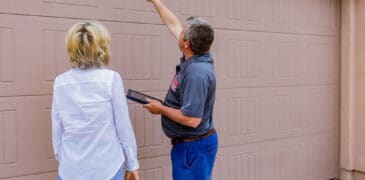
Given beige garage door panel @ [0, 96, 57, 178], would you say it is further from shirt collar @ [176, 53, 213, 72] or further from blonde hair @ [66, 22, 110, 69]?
shirt collar @ [176, 53, 213, 72]

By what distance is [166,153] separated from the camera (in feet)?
13.0

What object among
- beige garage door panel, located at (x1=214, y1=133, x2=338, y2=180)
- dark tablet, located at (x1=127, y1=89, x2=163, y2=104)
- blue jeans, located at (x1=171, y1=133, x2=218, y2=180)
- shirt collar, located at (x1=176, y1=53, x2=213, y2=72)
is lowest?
beige garage door panel, located at (x1=214, y1=133, x2=338, y2=180)

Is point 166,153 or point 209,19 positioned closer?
point 166,153

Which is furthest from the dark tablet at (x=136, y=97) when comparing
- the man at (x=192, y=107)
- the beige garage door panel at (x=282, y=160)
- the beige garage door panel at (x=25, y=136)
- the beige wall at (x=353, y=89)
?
the beige wall at (x=353, y=89)

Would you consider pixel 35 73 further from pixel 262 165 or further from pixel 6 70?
pixel 262 165

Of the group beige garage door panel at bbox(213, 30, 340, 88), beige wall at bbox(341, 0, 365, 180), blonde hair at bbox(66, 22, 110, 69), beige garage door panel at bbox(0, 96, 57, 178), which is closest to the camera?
blonde hair at bbox(66, 22, 110, 69)

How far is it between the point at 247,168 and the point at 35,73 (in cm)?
244

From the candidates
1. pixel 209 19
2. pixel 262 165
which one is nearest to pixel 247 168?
pixel 262 165

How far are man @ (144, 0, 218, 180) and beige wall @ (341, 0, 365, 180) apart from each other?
9.95 feet

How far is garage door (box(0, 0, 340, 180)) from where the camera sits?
3.14 meters

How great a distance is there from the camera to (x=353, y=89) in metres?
5.62

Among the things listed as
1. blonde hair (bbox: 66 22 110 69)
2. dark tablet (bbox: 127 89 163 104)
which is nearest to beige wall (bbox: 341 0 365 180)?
dark tablet (bbox: 127 89 163 104)

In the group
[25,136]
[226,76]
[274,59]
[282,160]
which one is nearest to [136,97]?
[25,136]

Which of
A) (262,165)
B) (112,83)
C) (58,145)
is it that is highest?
(112,83)
